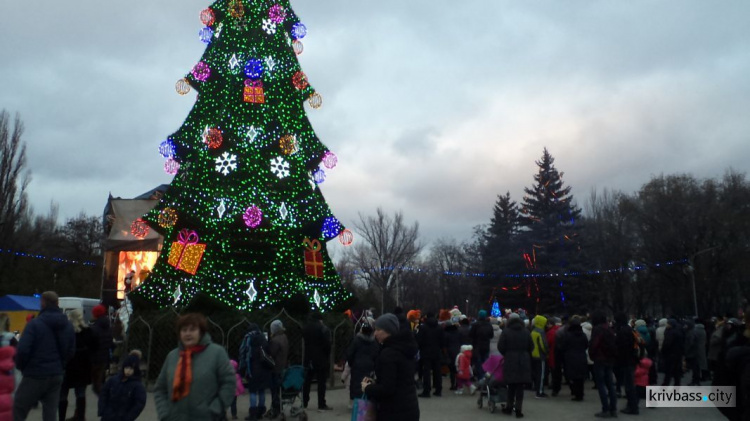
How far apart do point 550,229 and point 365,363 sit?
119 feet

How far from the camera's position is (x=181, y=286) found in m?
16.4

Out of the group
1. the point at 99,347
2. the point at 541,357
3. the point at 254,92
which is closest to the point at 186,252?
the point at 254,92

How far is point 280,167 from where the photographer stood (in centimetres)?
1786

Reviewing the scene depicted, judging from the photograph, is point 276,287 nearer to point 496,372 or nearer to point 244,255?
point 244,255

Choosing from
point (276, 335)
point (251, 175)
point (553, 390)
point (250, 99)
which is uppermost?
point (250, 99)

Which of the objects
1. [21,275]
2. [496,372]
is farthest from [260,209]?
[21,275]

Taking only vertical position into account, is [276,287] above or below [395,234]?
below

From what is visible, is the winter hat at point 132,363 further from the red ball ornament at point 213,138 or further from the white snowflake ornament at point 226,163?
the red ball ornament at point 213,138

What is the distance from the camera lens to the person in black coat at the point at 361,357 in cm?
1037

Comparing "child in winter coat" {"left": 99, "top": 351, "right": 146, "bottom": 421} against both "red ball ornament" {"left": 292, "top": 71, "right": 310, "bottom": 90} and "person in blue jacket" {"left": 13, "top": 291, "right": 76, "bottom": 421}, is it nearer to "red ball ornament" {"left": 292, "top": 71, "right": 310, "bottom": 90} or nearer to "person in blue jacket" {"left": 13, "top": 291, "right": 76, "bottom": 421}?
"person in blue jacket" {"left": 13, "top": 291, "right": 76, "bottom": 421}

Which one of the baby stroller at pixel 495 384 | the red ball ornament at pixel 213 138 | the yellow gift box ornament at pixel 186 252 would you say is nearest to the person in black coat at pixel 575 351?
the baby stroller at pixel 495 384

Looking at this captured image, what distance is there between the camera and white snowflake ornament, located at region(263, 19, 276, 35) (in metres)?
19.0

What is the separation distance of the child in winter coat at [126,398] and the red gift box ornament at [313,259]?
37.9ft

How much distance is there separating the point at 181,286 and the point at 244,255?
1.90m
